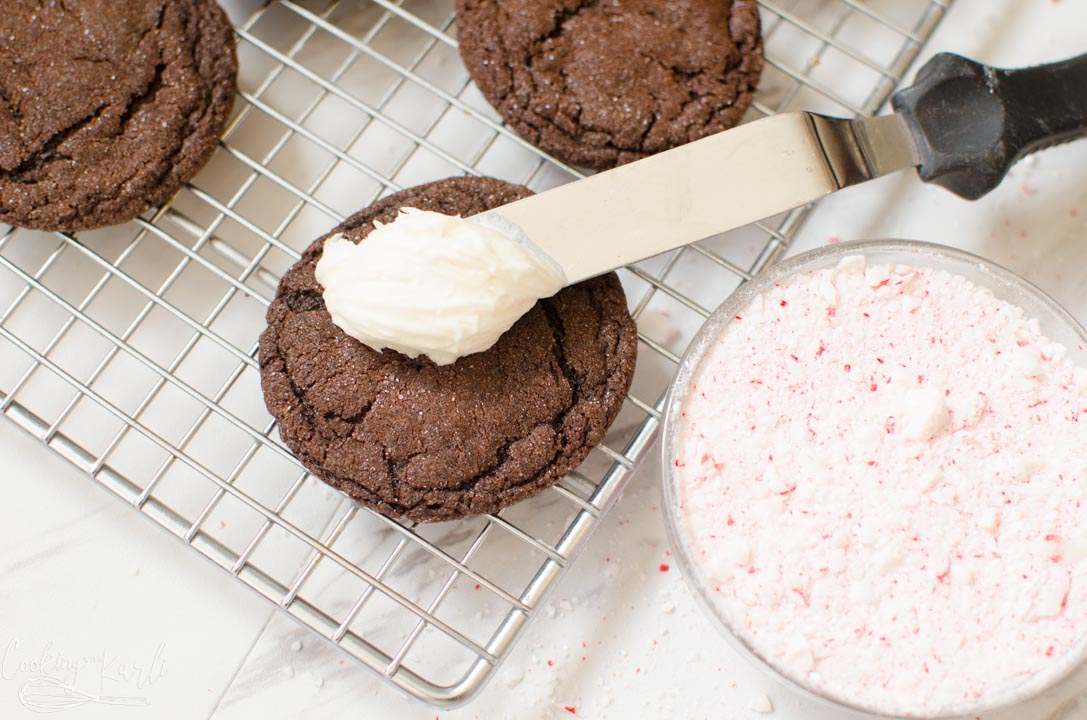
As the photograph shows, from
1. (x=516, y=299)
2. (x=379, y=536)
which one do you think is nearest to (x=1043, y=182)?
(x=516, y=299)

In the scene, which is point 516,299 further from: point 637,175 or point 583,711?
point 583,711

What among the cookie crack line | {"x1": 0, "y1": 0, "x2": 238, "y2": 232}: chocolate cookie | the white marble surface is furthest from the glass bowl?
the cookie crack line

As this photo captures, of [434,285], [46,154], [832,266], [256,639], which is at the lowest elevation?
[256,639]

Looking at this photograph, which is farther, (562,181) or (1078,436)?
(562,181)

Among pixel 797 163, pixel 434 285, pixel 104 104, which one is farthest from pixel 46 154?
pixel 797 163

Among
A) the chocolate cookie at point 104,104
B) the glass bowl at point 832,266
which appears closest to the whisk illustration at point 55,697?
the chocolate cookie at point 104,104

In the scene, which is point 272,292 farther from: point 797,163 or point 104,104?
point 797,163
